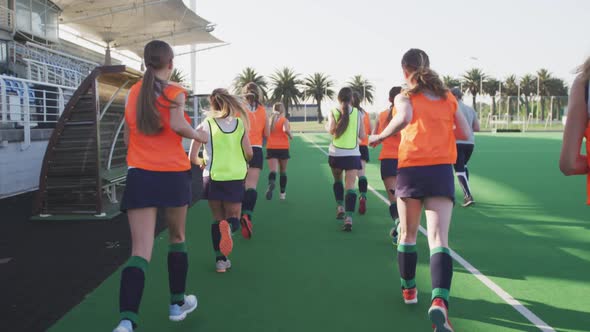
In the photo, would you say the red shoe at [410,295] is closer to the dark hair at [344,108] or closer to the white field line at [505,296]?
the white field line at [505,296]

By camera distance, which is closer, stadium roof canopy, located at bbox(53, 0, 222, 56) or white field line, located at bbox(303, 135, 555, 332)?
white field line, located at bbox(303, 135, 555, 332)

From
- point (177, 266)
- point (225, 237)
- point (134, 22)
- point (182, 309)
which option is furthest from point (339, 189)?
point (134, 22)

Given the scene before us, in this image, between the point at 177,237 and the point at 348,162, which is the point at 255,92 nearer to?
the point at 348,162

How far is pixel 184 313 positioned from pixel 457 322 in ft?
6.73

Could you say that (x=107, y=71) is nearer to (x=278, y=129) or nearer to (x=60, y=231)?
(x=60, y=231)

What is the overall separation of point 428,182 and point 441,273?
63cm

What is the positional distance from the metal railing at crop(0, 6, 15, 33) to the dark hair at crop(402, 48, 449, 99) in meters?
27.2

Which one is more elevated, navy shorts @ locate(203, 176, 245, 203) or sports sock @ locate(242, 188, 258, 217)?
navy shorts @ locate(203, 176, 245, 203)

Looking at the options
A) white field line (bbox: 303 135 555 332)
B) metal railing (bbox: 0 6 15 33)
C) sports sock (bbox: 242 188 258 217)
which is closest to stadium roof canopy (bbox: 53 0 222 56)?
metal railing (bbox: 0 6 15 33)

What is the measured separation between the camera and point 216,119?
527cm

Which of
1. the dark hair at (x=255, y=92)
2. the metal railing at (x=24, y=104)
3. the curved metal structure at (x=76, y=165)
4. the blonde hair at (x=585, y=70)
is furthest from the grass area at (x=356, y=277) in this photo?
the metal railing at (x=24, y=104)

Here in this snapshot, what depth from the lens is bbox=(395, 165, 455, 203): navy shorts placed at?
3730 millimetres

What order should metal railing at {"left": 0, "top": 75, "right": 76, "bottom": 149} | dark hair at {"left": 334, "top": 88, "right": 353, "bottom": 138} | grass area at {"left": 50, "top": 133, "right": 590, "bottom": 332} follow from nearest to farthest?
grass area at {"left": 50, "top": 133, "right": 590, "bottom": 332} → dark hair at {"left": 334, "top": 88, "right": 353, "bottom": 138} → metal railing at {"left": 0, "top": 75, "right": 76, "bottom": 149}

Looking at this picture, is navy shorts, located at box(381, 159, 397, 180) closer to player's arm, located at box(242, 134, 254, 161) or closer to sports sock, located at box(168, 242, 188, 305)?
player's arm, located at box(242, 134, 254, 161)
